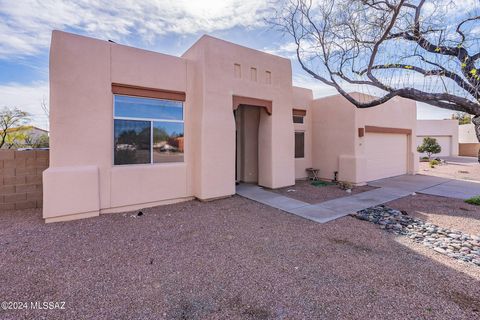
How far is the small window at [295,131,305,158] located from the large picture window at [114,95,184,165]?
6252 millimetres

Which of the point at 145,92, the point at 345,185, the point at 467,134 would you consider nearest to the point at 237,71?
the point at 145,92

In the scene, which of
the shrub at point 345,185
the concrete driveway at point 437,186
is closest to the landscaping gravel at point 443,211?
the concrete driveway at point 437,186

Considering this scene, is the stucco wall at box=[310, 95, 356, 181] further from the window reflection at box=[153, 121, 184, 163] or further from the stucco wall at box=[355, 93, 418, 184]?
the window reflection at box=[153, 121, 184, 163]

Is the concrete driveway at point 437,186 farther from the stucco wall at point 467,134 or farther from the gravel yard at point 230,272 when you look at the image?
the stucco wall at point 467,134

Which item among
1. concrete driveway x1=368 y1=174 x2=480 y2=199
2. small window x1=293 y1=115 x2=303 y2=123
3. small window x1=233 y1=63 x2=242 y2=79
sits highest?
small window x1=233 y1=63 x2=242 y2=79

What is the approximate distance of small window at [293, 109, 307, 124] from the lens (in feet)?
37.8

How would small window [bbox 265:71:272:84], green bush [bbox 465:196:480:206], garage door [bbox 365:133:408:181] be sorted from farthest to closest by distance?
garage door [bbox 365:133:408:181] → small window [bbox 265:71:272:84] → green bush [bbox 465:196:480:206]

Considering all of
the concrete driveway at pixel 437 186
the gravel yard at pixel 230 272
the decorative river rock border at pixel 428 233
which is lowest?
the gravel yard at pixel 230 272

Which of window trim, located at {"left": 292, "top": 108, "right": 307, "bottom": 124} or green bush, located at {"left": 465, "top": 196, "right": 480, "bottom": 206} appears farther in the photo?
window trim, located at {"left": 292, "top": 108, "right": 307, "bottom": 124}

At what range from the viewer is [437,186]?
10102 millimetres

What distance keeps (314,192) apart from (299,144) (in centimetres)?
345

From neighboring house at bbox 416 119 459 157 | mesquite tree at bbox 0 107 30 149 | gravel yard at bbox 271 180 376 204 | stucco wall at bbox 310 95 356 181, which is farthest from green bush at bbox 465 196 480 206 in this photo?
neighboring house at bbox 416 119 459 157

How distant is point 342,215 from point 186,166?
5.10 m

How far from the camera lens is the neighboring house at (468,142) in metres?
30.8
